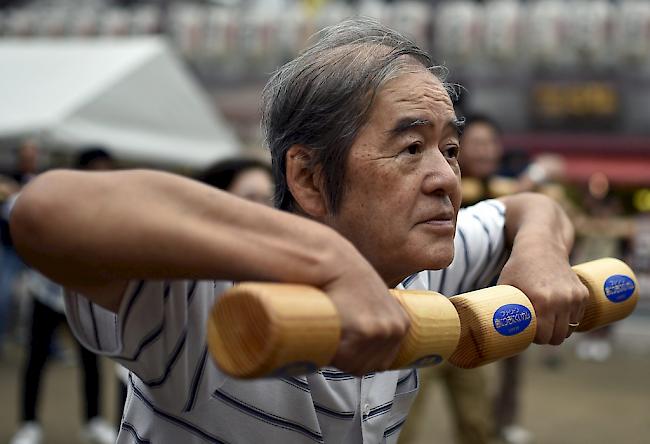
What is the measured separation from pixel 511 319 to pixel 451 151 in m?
0.35

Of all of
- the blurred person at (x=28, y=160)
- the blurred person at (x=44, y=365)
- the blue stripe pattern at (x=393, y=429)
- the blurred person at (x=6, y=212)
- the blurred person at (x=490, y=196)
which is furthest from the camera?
the blurred person at (x=28, y=160)

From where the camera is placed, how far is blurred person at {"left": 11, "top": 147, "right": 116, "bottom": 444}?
16.0 feet

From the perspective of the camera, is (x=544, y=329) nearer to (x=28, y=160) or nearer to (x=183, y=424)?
(x=183, y=424)

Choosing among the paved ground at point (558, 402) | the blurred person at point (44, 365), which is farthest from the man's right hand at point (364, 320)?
the blurred person at point (44, 365)

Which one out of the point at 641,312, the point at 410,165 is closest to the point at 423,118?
the point at 410,165

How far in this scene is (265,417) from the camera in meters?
1.39

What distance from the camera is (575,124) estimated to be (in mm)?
14500

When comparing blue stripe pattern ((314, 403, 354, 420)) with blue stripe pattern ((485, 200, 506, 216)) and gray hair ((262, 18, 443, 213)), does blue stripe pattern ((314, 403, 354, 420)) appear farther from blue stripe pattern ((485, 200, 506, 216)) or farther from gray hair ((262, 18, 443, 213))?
blue stripe pattern ((485, 200, 506, 216))

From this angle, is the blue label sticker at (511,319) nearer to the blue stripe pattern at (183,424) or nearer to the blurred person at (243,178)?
the blue stripe pattern at (183,424)

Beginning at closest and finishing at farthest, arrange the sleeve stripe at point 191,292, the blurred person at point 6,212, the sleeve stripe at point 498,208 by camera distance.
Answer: the sleeve stripe at point 191,292 < the sleeve stripe at point 498,208 < the blurred person at point 6,212

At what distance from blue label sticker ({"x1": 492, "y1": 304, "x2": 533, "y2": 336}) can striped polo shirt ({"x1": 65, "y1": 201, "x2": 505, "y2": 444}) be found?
315 mm

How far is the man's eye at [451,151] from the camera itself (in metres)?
1.48

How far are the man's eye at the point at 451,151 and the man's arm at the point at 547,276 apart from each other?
207 mm

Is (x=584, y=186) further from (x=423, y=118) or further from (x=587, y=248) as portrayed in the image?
(x=423, y=118)
